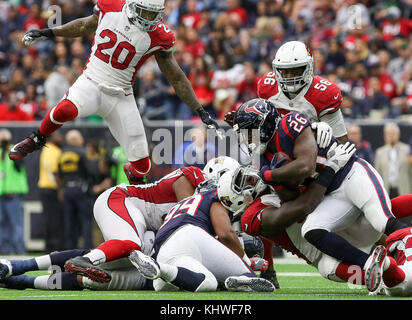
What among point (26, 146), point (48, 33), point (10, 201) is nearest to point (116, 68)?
point (48, 33)

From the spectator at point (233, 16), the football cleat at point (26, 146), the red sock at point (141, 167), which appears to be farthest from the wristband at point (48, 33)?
the spectator at point (233, 16)

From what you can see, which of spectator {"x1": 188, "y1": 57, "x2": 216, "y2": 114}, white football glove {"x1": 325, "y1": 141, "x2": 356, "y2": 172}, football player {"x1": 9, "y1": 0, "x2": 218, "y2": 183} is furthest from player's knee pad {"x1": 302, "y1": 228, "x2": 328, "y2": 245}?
spectator {"x1": 188, "y1": 57, "x2": 216, "y2": 114}

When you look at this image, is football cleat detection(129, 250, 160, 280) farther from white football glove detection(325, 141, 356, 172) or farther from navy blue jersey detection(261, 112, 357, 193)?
white football glove detection(325, 141, 356, 172)

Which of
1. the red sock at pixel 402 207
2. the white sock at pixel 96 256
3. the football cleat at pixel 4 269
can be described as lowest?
the football cleat at pixel 4 269

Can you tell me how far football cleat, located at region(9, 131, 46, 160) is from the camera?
24.2ft

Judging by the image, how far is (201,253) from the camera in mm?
6238

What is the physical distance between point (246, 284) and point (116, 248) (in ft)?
3.22

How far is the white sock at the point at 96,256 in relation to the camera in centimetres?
611

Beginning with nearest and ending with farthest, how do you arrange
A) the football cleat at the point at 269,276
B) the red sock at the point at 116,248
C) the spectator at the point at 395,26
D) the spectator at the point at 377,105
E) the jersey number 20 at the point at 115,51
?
the red sock at the point at 116,248
the football cleat at the point at 269,276
the jersey number 20 at the point at 115,51
the spectator at the point at 377,105
the spectator at the point at 395,26

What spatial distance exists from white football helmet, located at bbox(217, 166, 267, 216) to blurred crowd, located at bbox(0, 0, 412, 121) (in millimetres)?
5056

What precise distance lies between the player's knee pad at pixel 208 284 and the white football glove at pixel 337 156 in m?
1.15

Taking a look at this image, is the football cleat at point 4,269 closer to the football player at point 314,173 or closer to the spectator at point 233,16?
the football player at point 314,173

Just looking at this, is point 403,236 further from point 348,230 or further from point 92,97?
point 92,97

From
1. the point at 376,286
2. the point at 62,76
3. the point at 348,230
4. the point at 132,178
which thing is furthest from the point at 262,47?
the point at 376,286
